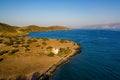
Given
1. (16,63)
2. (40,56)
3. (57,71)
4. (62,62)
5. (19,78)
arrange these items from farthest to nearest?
(40,56)
(62,62)
(16,63)
(57,71)
(19,78)

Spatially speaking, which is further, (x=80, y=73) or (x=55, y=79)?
(x=80, y=73)

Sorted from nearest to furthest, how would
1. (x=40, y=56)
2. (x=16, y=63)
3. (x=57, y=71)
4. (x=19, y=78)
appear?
(x=19, y=78)
(x=57, y=71)
(x=16, y=63)
(x=40, y=56)

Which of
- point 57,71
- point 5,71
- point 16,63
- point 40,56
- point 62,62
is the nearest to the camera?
point 5,71

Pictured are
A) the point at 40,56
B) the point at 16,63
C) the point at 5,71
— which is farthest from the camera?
the point at 40,56

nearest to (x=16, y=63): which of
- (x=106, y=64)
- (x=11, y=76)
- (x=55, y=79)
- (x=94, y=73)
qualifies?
(x=11, y=76)

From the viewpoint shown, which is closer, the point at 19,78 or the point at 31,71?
the point at 19,78

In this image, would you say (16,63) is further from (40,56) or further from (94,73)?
(94,73)

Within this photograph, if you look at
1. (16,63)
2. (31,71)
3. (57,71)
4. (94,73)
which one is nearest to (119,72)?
(94,73)

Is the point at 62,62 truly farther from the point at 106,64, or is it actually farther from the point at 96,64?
the point at 106,64
